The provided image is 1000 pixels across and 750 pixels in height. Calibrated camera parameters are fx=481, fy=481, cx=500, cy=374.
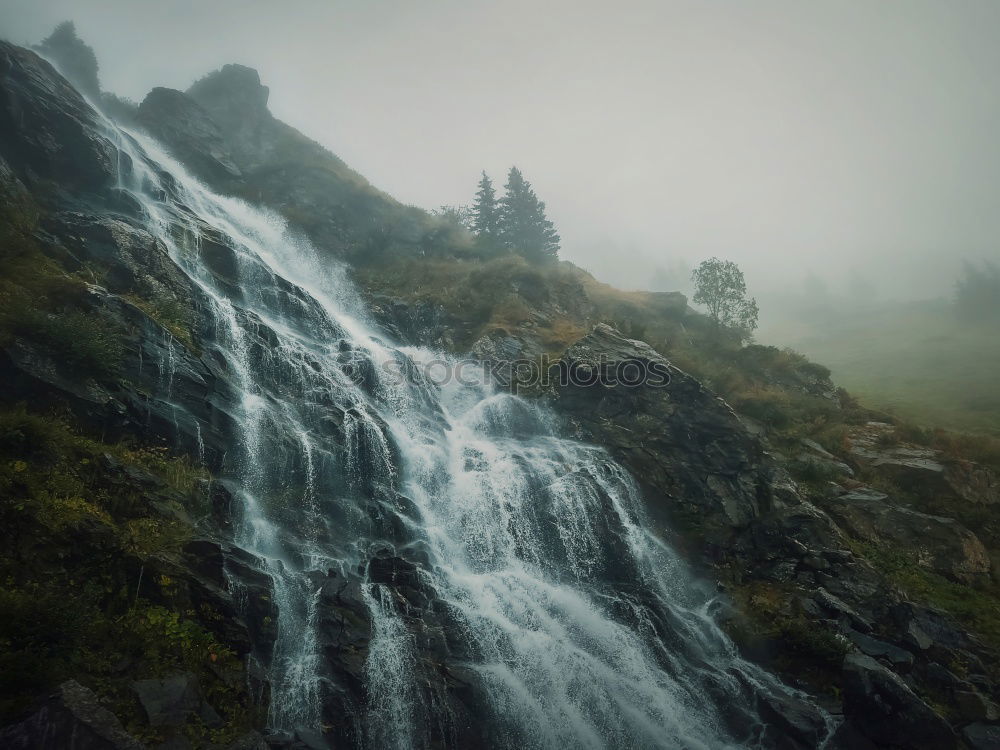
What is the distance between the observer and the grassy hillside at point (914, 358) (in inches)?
1481

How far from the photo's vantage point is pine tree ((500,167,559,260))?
54.2 meters

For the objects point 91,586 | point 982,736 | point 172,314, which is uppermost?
point 172,314

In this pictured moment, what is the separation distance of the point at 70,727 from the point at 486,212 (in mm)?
53623

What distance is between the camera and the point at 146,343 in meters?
18.3

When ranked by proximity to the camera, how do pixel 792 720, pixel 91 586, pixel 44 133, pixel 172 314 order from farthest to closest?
1. pixel 44 133
2. pixel 172 314
3. pixel 792 720
4. pixel 91 586

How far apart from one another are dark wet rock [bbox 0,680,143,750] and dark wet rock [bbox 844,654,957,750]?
1842 cm

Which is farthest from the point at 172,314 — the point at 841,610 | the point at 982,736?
the point at 982,736

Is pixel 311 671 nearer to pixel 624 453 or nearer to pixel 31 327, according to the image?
pixel 31 327

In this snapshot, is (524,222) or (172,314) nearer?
(172,314)

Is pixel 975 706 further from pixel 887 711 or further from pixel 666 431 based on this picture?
pixel 666 431

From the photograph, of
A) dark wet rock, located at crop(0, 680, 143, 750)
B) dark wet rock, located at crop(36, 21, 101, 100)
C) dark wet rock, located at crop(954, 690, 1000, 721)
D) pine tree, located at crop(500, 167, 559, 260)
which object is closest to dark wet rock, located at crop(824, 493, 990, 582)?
dark wet rock, located at crop(954, 690, 1000, 721)

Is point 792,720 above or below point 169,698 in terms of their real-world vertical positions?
above

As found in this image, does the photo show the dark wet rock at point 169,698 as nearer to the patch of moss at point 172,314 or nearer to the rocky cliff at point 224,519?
the rocky cliff at point 224,519

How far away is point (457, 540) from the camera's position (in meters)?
19.8
